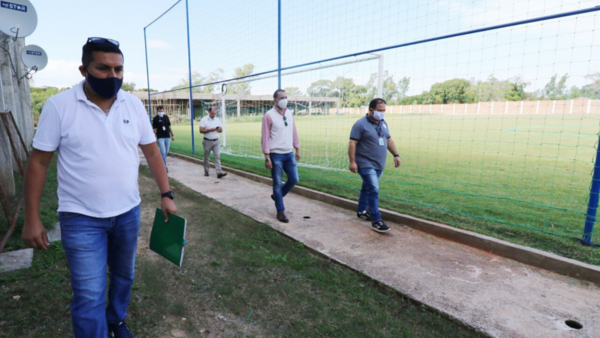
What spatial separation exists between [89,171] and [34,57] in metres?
12.2

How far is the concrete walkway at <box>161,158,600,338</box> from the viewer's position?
2.68 m

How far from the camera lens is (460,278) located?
335 centimetres

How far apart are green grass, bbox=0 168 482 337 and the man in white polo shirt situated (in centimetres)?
93

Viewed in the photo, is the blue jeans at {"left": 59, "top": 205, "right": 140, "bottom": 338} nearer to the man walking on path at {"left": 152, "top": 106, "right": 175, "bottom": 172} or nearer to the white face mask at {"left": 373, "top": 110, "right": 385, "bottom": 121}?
the white face mask at {"left": 373, "top": 110, "right": 385, "bottom": 121}

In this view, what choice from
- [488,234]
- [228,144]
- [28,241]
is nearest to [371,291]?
[488,234]

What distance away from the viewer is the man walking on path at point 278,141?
5023mm

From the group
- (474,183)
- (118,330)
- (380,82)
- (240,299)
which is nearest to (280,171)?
(240,299)

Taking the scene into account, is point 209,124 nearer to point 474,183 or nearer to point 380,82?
point 380,82

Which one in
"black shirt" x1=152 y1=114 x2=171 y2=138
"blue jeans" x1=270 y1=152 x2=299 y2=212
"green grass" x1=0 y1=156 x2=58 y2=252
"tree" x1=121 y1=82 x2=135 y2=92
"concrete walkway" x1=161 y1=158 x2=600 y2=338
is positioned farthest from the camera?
"tree" x1=121 y1=82 x2=135 y2=92

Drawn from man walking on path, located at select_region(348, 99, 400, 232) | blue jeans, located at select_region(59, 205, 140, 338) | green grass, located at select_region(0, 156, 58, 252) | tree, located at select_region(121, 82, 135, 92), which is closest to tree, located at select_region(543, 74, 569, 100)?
man walking on path, located at select_region(348, 99, 400, 232)

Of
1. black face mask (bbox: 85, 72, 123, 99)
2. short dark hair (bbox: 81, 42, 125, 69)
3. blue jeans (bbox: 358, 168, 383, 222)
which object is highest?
short dark hair (bbox: 81, 42, 125, 69)

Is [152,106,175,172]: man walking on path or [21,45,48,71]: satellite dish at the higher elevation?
[21,45,48,71]: satellite dish

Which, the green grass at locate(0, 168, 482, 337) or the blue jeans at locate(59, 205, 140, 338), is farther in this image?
the green grass at locate(0, 168, 482, 337)

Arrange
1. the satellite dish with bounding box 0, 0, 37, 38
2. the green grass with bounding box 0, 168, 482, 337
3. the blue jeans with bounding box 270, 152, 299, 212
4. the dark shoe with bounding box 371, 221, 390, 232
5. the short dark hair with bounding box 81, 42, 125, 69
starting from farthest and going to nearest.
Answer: the satellite dish with bounding box 0, 0, 37, 38 → the blue jeans with bounding box 270, 152, 299, 212 → the dark shoe with bounding box 371, 221, 390, 232 → the green grass with bounding box 0, 168, 482, 337 → the short dark hair with bounding box 81, 42, 125, 69
